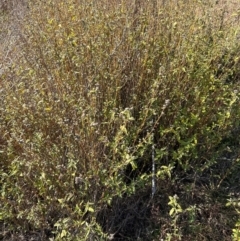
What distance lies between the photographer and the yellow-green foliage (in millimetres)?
1992

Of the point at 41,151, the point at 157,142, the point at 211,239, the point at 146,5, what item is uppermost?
the point at 146,5

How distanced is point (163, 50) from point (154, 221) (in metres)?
1.11

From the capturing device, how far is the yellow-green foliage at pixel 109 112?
1992 millimetres

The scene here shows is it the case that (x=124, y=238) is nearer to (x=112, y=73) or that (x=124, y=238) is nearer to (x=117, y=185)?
(x=117, y=185)

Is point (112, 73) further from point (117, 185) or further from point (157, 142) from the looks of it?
point (117, 185)

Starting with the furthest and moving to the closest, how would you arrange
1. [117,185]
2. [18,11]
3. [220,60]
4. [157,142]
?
[18,11] → [220,60] → [157,142] → [117,185]

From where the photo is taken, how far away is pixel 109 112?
2.18 meters

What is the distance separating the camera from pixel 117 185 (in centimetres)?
195

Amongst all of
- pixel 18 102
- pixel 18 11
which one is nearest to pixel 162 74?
pixel 18 102

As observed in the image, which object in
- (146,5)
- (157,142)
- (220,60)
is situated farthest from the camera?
(146,5)

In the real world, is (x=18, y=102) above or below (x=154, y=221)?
above

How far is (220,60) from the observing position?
271 centimetres

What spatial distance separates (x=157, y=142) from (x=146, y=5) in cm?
113

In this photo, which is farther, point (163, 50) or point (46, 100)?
point (163, 50)
